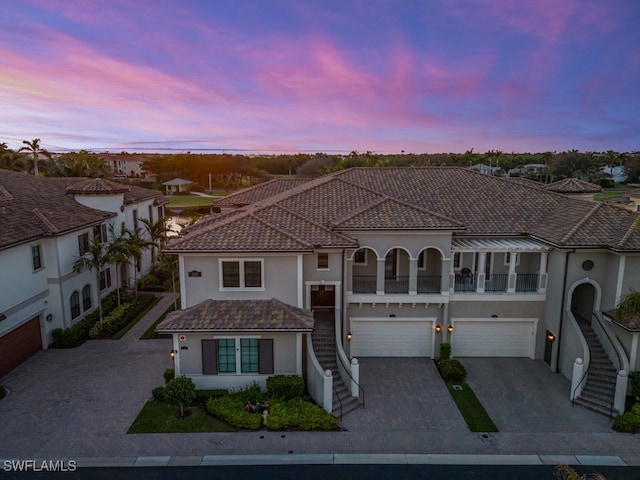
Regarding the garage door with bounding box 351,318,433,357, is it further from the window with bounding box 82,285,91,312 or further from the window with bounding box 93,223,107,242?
the window with bounding box 93,223,107,242

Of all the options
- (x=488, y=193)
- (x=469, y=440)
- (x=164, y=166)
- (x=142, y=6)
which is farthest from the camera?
(x=164, y=166)

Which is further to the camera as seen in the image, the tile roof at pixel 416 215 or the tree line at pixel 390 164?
the tree line at pixel 390 164

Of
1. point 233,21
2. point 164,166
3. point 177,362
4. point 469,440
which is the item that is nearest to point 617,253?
point 469,440

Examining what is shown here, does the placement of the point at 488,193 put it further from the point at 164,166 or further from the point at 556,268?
the point at 164,166

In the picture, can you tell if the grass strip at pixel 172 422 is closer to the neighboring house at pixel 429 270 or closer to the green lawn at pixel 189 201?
the neighboring house at pixel 429 270

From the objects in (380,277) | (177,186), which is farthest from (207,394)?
(177,186)

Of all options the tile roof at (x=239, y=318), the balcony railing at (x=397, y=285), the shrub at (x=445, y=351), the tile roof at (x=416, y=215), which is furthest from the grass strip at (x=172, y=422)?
the shrub at (x=445, y=351)
